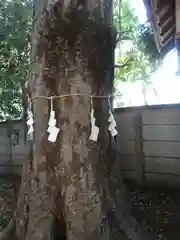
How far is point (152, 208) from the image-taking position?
12.9 feet

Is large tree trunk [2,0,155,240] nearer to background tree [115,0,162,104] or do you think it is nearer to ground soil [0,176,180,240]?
ground soil [0,176,180,240]

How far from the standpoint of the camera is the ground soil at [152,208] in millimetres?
3215

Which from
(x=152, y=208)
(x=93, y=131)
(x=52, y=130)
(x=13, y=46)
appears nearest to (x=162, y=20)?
(x=13, y=46)

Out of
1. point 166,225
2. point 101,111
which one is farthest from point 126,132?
point 101,111

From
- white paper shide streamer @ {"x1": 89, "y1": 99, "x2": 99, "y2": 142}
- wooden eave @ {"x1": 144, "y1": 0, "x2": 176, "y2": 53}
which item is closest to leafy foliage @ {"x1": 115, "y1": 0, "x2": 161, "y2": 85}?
wooden eave @ {"x1": 144, "y1": 0, "x2": 176, "y2": 53}

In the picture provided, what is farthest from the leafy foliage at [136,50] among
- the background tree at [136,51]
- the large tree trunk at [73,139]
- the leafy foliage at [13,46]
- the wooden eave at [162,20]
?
the large tree trunk at [73,139]

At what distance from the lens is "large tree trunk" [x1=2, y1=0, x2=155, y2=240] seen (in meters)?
2.46

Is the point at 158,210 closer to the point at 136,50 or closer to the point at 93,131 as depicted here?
the point at 93,131

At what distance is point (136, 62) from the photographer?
776cm

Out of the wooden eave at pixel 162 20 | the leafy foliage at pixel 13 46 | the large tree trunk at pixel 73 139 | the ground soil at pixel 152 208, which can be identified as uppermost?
the wooden eave at pixel 162 20

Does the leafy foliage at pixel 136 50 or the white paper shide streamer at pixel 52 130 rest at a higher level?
the leafy foliage at pixel 136 50

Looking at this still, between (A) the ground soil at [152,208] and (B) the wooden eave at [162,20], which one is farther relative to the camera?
(B) the wooden eave at [162,20]

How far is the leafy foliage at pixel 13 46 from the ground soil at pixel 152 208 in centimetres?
134

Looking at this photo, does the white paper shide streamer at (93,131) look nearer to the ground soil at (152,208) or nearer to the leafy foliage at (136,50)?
the ground soil at (152,208)
